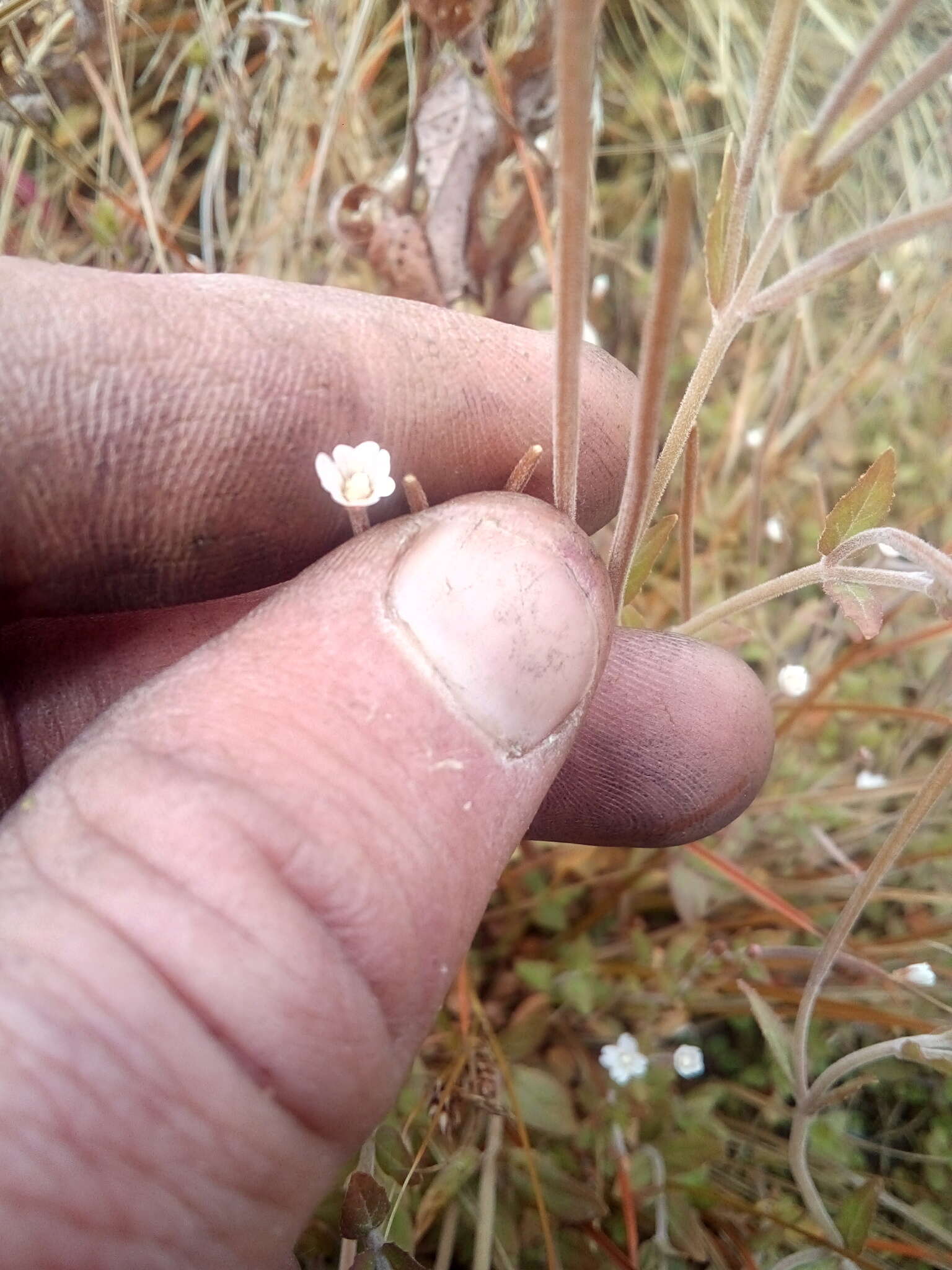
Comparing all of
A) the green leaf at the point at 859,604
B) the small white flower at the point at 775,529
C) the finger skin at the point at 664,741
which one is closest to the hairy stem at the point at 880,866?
the green leaf at the point at 859,604

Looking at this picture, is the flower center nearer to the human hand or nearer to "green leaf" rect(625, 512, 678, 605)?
the human hand

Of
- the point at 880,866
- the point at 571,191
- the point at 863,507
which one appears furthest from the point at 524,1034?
the point at 571,191

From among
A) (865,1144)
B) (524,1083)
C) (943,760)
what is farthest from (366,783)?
(865,1144)

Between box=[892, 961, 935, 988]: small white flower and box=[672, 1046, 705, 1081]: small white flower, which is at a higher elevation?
box=[892, 961, 935, 988]: small white flower

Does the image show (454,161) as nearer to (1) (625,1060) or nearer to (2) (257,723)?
(2) (257,723)

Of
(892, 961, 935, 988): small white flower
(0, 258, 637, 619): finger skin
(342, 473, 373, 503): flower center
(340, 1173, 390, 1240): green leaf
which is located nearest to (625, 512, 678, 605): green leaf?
(0, 258, 637, 619): finger skin

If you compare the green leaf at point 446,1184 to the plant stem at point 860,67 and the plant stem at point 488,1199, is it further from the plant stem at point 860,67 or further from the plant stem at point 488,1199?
the plant stem at point 860,67

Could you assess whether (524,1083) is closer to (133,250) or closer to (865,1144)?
(865,1144)
